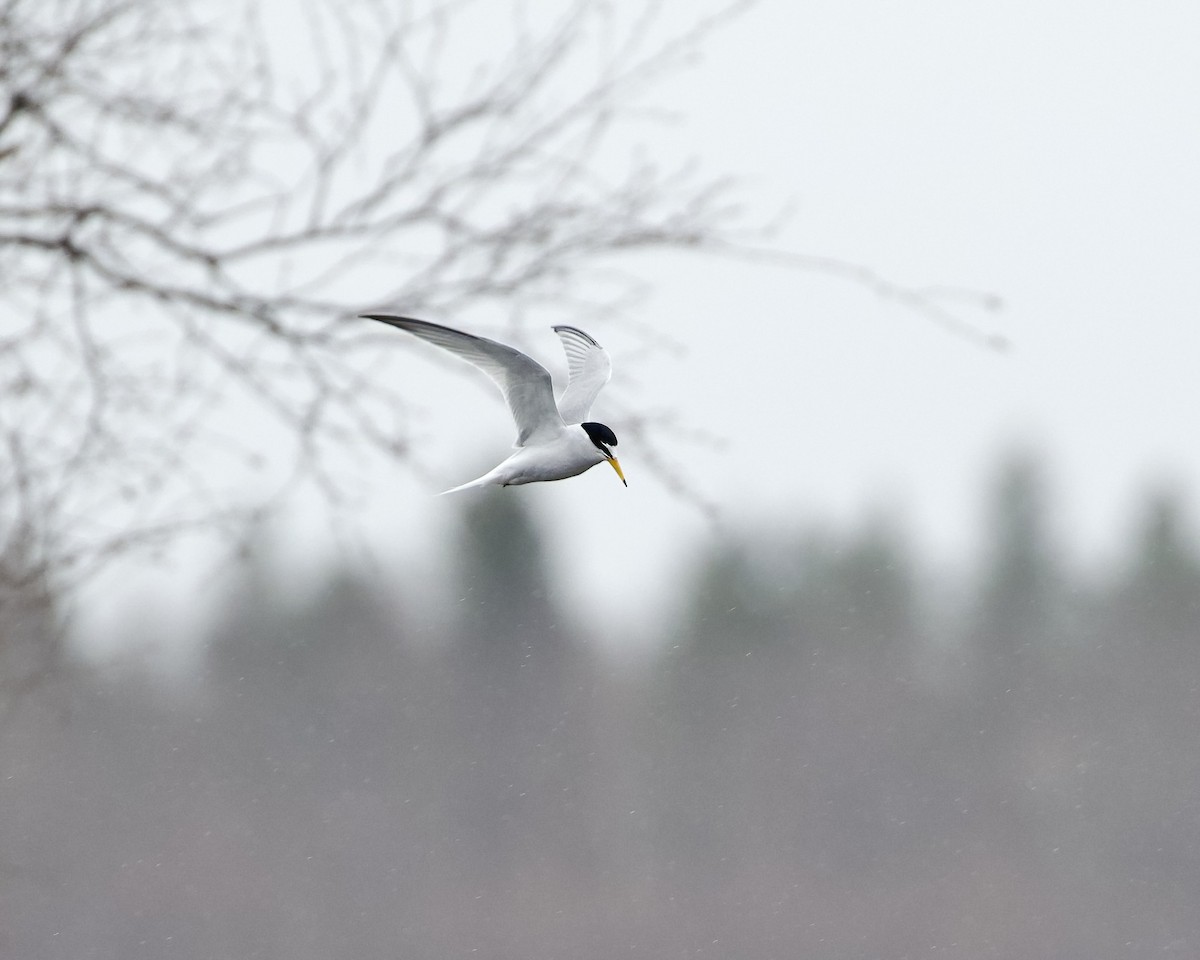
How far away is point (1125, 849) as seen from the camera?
145 feet

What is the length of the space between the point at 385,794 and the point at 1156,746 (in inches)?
791

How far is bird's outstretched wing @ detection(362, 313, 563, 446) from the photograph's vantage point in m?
2.47

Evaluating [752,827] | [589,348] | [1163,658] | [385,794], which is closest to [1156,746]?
[1163,658]

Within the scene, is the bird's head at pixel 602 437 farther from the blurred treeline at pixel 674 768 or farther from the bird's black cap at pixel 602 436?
the blurred treeline at pixel 674 768

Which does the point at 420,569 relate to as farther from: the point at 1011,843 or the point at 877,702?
the point at 1011,843

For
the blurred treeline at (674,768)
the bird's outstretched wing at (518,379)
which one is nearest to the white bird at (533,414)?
the bird's outstretched wing at (518,379)

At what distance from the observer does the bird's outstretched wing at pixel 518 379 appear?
247 cm

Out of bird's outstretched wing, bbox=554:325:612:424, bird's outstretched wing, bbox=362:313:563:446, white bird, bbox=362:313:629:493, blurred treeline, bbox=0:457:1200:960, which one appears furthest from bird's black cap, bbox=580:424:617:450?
blurred treeline, bbox=0:457:1200:960

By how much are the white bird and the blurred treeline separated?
36.3m

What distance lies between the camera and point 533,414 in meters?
2.57

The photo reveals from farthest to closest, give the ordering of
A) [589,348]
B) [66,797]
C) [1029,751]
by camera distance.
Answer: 1. [1029,751]
2. [66,797]
3. [589,348]

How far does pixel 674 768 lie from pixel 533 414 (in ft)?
145

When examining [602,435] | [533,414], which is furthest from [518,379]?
[602,435]

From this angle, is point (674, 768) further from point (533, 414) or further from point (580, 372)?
point (533, 414)
